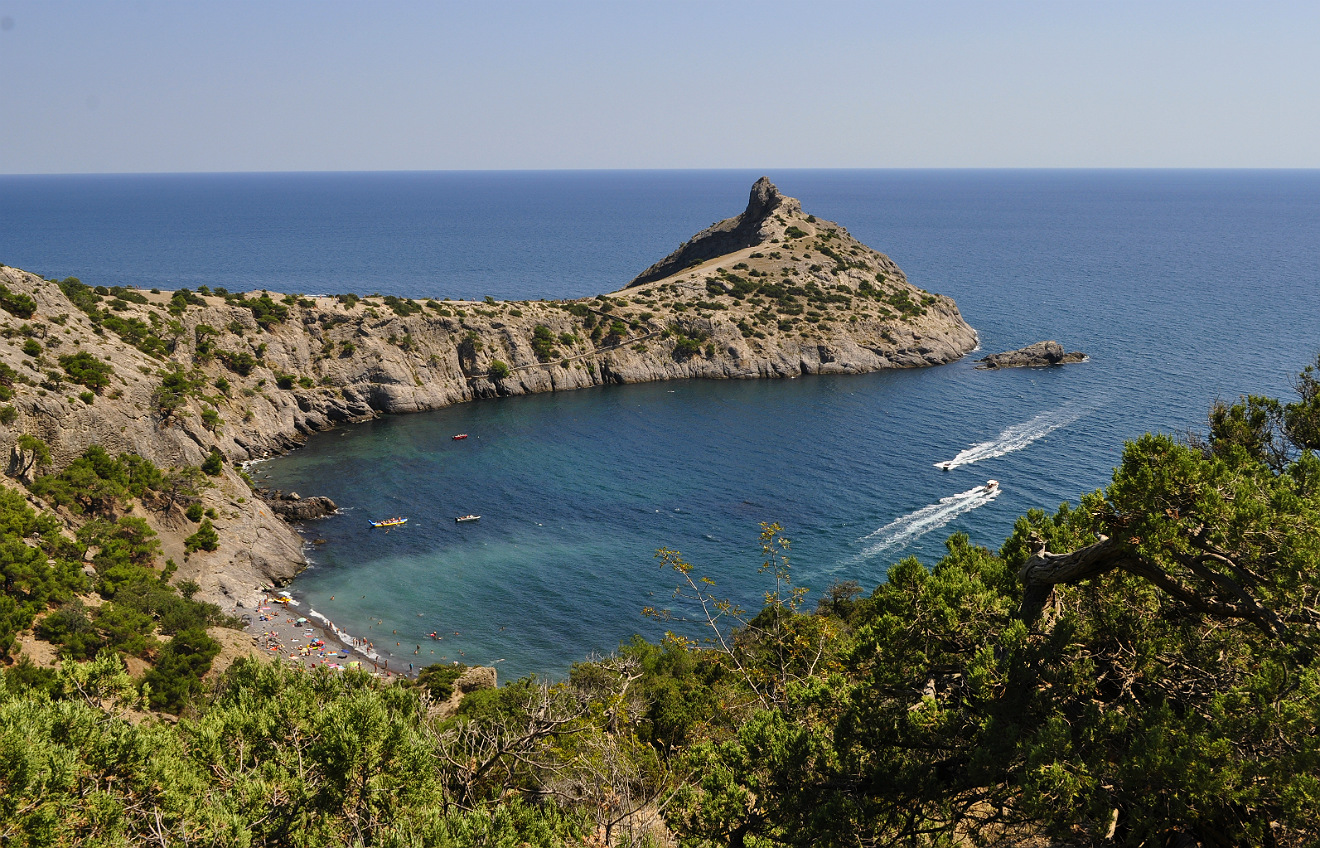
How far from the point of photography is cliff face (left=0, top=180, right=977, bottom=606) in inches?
2228

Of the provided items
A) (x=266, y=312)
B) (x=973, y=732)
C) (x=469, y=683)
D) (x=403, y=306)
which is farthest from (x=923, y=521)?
(x=266, y=312)

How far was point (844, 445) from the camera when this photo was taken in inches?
3216

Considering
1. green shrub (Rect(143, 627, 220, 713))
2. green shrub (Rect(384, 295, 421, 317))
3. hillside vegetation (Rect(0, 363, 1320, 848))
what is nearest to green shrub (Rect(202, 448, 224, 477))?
green shrub (Rect(143, 627, 220, 713))

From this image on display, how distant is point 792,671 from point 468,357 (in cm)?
8434

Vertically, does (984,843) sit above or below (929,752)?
below

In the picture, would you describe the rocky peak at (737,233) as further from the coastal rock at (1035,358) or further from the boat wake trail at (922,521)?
the boat wake trail at (922,521)

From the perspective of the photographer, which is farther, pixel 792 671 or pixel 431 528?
pixel 431 528

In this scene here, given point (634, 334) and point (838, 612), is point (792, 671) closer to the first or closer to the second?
point (838, 612)

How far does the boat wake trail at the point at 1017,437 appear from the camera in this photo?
250ft

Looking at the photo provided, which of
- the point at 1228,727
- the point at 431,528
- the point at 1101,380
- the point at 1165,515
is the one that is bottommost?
the point at 431,528

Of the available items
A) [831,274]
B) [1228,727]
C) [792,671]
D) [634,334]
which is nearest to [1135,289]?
[831,274]

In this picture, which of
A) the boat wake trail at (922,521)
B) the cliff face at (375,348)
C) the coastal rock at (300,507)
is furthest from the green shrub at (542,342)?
the boat wake trail at (922,521)

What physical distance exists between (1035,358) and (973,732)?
103488 mm

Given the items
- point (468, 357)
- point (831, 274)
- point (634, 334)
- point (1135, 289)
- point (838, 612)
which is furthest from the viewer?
point (1135, 289)
